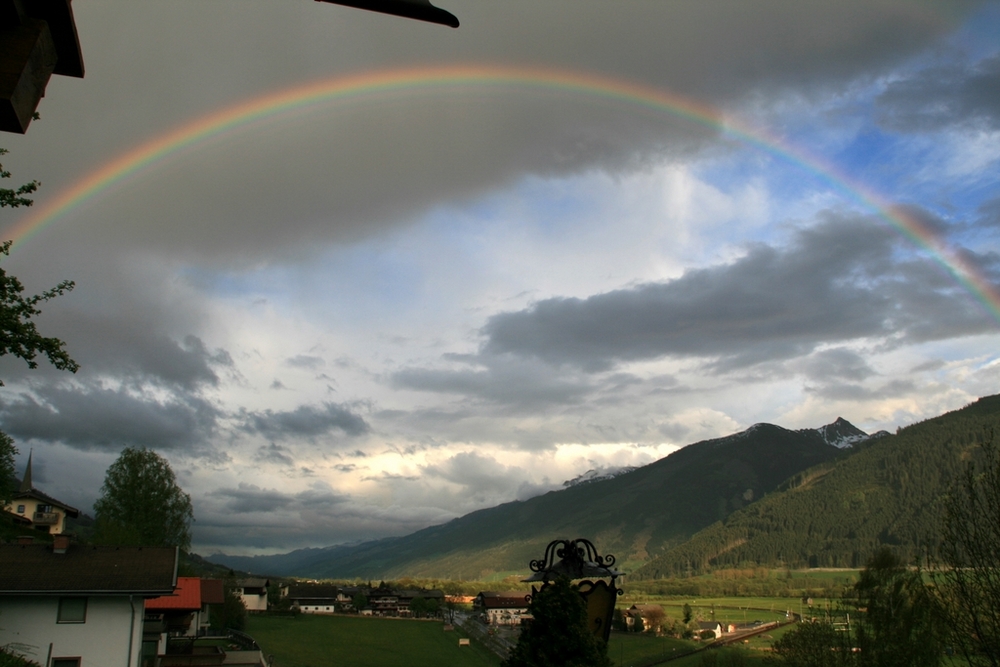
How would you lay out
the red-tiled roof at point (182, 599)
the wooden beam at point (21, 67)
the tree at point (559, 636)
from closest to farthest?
the wooden beam at point (21, 67), the tree at point (559, 636), the red-tiled roof at point (182, 599)

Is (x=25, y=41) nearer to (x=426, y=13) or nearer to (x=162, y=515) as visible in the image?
(x=426, y=13)

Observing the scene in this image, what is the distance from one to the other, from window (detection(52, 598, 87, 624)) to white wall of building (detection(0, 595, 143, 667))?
0.46 feet

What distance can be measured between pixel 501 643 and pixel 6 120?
119153mm

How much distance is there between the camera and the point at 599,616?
951 cm

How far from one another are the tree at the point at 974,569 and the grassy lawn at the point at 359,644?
5817 centimetres

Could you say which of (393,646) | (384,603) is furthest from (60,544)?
(384,603)

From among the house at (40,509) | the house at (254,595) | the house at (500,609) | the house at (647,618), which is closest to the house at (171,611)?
the house at (40,509)

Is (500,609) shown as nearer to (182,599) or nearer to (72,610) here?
(182,599)

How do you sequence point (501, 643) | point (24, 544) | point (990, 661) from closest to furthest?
point (990, 661) < point (24, 544) < point (501, 643)

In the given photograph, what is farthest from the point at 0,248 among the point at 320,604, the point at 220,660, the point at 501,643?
the point at 320,604

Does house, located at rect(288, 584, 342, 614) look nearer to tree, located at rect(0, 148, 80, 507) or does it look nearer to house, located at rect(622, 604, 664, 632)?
house, located at rect(622, 604, 664, 632)

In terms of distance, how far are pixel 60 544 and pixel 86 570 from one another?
7.92 feet

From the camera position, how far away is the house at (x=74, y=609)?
99.4 ft

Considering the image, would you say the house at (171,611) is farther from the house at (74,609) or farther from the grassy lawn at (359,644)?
the grassy lawn at (359,644)
